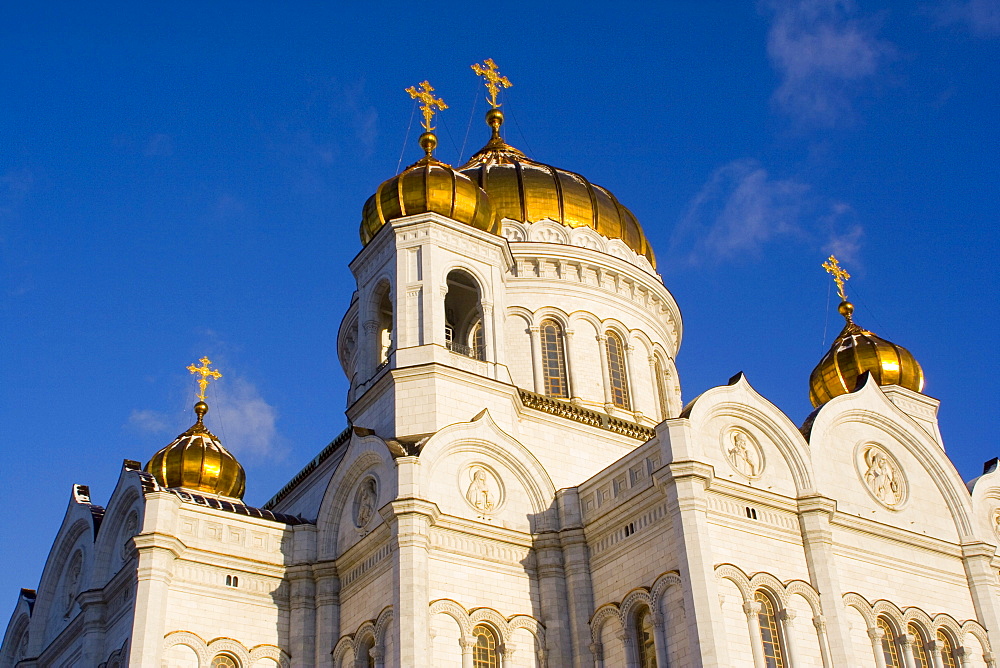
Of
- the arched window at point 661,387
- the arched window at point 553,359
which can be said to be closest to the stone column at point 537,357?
the arched window at point 553,359

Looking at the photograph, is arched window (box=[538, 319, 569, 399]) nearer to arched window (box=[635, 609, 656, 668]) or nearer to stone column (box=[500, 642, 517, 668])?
stone column (box=[500, 642, 517, 668])

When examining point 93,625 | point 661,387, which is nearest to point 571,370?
point 661,387

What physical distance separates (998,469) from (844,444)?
4.32 m

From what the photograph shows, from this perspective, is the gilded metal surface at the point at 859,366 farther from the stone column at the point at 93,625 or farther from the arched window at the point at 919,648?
the stone column at the point at 93,625

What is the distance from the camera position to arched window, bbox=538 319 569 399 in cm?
2597

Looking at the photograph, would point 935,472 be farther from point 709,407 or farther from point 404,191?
point 404,191

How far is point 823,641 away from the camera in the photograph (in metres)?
18.0

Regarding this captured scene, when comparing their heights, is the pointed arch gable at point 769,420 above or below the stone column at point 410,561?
above

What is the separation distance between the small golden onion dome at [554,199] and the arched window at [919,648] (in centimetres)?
1258

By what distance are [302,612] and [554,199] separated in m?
12.6

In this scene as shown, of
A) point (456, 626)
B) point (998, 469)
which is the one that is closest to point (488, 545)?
point (456, 626)

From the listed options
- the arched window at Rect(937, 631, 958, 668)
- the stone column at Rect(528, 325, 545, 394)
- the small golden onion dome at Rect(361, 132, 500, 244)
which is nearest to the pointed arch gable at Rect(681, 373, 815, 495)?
the arched window at Rect(937, 631, 958, 668)

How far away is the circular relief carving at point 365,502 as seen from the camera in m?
20.5

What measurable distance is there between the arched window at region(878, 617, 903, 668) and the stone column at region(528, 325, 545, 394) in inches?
352
